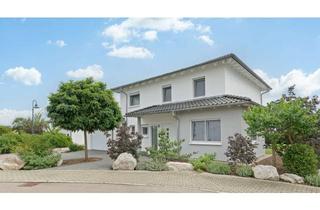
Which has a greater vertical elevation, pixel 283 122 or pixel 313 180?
pixel 283 122

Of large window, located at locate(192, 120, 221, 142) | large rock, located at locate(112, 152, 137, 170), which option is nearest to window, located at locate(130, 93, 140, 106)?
large window, located at locate(192, 120, 221, 142)

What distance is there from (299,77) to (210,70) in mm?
4859

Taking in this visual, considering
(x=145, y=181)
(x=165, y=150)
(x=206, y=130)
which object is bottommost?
(x=145, y=181)

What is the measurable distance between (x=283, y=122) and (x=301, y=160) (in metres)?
1.47

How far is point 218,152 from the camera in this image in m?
15.3

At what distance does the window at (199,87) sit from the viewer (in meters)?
18.2

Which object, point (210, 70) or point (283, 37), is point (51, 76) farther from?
point (283, 37)

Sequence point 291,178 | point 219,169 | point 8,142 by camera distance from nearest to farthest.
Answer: point 291,178 → point 219,169 → point 8,142

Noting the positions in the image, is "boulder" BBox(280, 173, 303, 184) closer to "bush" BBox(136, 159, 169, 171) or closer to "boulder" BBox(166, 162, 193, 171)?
"boulder" BBox(166, 162, 193, 171)

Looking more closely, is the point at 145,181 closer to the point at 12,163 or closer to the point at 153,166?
the point at 153,166

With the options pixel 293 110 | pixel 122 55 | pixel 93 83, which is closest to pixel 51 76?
pixel 93 83

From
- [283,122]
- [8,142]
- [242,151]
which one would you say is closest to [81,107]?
[242,151]

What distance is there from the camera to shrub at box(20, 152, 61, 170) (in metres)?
13.5

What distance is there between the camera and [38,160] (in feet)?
44.8
